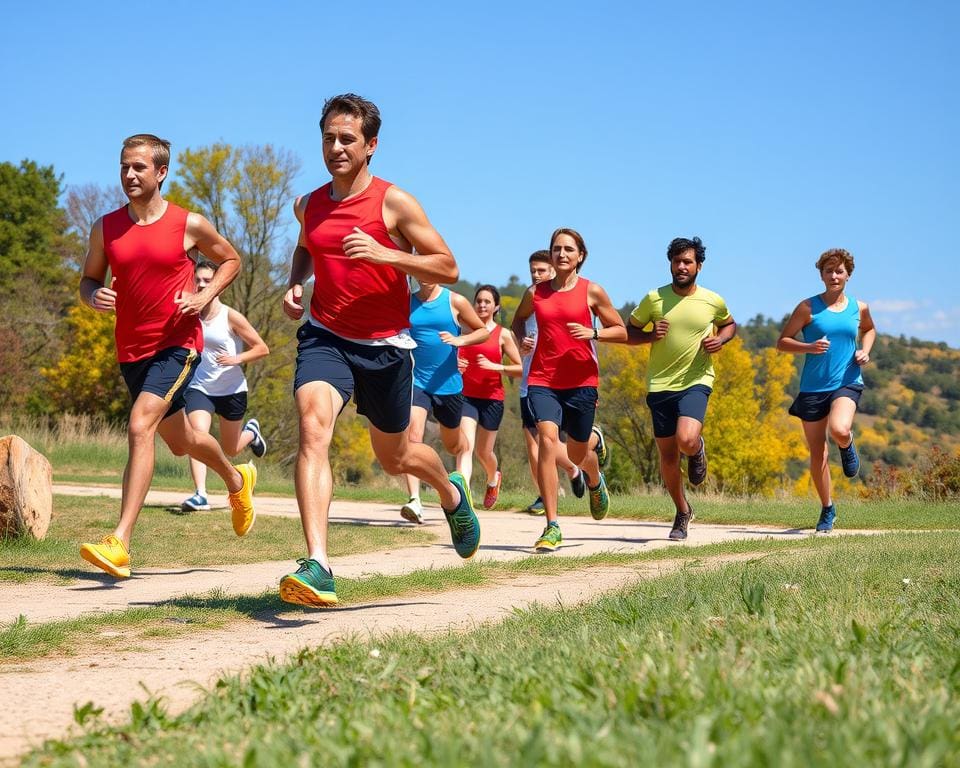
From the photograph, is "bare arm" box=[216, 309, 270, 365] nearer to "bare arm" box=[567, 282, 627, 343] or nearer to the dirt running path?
"bare arm" box=[567, 282, 627, 343]

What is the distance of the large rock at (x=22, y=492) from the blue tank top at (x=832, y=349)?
7075mm

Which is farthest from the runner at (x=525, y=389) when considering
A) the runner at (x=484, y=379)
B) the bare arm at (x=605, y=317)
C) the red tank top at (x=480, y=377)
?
the red tank top at (x=480, y=377)

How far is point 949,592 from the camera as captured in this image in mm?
5184

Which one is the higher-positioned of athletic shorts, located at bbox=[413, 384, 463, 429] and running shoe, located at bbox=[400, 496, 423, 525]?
athletic shorts, located at bbox=[413, 384, 463, 429]

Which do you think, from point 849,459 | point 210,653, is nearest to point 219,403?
point 849,459

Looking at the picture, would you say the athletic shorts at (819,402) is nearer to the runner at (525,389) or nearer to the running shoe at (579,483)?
the runner at (525,389)

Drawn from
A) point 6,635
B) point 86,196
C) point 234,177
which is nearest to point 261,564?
point 6,635

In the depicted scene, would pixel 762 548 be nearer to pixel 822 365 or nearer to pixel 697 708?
pixel 822 365

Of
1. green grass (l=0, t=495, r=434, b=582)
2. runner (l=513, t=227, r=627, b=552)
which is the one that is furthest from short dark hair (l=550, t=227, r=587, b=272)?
green grass (l=0, t=495, r=434, b=582)

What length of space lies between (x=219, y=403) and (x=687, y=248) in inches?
194

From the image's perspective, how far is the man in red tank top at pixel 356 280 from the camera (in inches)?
238

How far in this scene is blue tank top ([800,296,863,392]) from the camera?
11.2m

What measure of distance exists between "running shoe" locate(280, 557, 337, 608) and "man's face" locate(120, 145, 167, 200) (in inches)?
121

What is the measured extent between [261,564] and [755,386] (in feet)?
138
